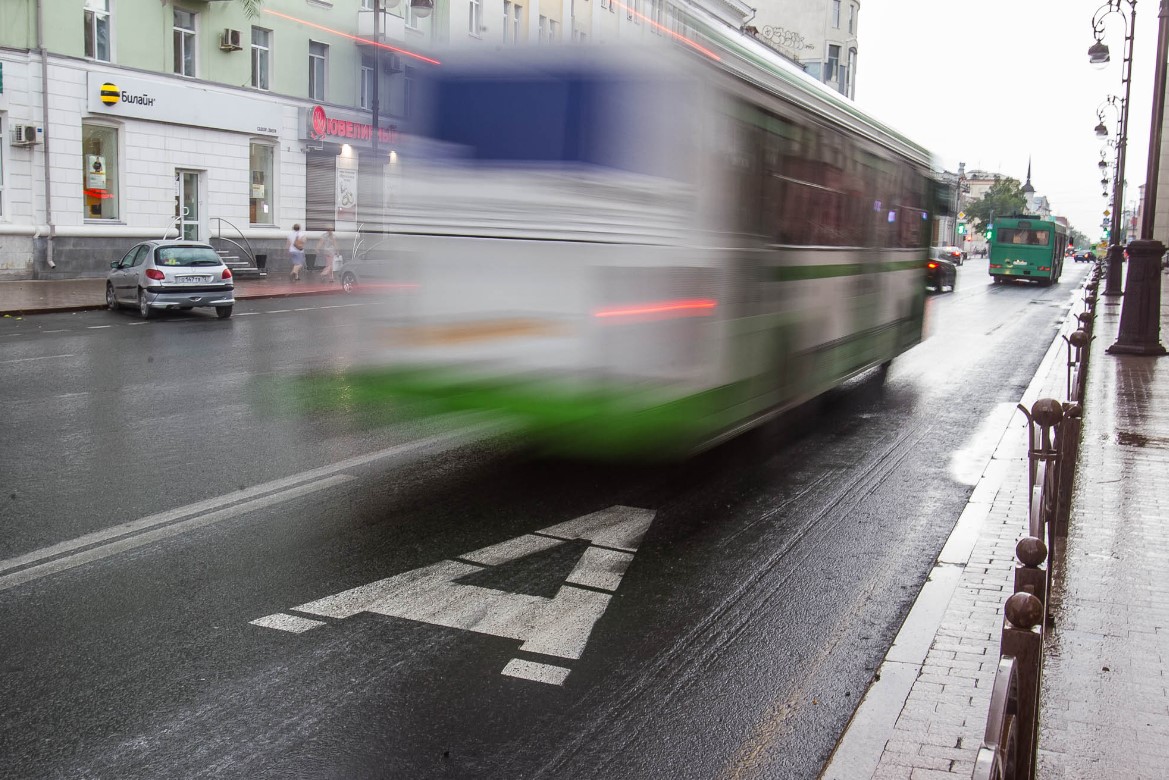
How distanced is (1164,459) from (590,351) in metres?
5.29

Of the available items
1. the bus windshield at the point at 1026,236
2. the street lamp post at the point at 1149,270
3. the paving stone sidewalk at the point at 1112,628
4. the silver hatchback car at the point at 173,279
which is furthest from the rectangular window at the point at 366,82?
the paving stone sidewalk at the point at 1112,628

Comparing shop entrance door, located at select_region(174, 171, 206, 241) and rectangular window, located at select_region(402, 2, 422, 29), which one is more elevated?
rectangular window, located at select_region(402, 2, 422, 29)

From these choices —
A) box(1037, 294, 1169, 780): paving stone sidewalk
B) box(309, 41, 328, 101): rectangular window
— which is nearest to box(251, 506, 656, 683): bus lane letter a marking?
box(1037, 294, 1169, 780): paving stone sidewalk

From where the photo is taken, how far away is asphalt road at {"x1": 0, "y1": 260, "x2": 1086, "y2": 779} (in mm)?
3855

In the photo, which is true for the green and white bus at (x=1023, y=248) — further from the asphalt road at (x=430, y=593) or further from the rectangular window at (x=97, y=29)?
the asphalt road at (x=430, y=593)

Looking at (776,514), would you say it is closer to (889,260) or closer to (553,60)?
(553,60)

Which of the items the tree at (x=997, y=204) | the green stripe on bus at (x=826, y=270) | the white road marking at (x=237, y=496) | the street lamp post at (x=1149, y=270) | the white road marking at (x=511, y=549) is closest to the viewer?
the white road marking at (x=237, y=496)

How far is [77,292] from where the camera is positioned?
80.3 feet

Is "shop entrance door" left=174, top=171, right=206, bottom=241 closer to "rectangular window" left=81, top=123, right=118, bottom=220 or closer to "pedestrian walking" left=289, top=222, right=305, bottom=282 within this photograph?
"rectangular window" left=81, top=123, right=118, bottom=220

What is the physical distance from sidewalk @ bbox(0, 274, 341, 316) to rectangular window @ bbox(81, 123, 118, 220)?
193 centimetres

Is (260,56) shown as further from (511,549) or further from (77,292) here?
(511,549)

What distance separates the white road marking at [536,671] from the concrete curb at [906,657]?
3.83 ft

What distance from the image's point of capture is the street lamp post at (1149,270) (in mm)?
15891

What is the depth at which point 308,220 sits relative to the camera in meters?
35.5
